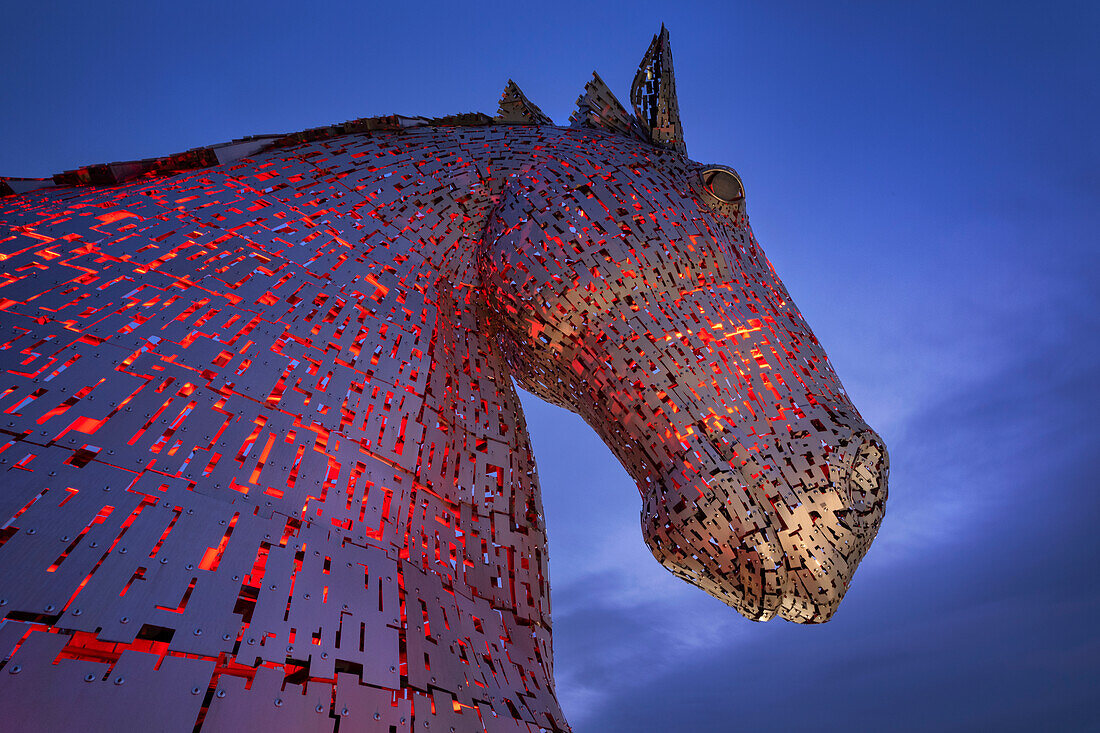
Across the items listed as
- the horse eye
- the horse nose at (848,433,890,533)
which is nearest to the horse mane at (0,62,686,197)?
the horse eye

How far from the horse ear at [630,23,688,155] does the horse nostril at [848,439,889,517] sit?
4.62 ft

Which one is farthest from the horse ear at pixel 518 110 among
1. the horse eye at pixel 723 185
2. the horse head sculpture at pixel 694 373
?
the horse eye at pixel 723 185

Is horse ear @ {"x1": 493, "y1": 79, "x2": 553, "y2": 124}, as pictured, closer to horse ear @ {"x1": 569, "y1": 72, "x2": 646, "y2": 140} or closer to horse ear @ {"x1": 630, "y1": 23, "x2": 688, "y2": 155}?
horse ear @ {"x1": 569, "y1": 72, "x2": 646, "y2": 140}

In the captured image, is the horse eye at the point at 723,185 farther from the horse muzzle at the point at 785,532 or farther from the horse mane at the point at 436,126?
the horse muzzle at the point at 785,532

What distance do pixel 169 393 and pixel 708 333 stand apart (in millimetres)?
1259

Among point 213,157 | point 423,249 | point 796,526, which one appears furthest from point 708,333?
point 213,157

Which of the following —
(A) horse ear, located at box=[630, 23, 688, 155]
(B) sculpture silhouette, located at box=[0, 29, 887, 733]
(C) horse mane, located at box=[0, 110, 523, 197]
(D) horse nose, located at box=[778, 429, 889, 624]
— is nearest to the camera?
(B) sculpture silhouette, located at box=[0, 29, 887, 733]

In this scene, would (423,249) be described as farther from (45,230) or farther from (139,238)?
(45,230)

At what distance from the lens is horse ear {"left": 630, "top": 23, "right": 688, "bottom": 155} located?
99.7 inches

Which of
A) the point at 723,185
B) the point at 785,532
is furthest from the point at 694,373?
the point at 723,185

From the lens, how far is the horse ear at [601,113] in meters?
2.55

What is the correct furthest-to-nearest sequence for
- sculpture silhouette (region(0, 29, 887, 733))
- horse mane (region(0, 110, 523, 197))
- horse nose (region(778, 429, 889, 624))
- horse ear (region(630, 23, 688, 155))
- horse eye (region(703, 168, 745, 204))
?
horse ear (region(630, 23, 688, 155)) → horse eye (region(703, 168, 745, 204)) → horse mane (region(0, 110, 523, 197)) → horse nose (region(778, 429, 889, 624)) → sculpture silhouette (region(0, 29, 887, 733))

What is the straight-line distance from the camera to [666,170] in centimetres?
220

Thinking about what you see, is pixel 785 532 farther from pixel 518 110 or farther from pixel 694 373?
pixel 518 110
